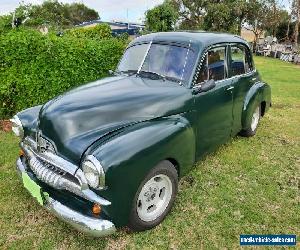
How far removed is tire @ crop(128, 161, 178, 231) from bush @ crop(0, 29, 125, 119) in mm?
3977

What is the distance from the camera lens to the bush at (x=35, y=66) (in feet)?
22.0

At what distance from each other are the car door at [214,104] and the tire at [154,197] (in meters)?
0.86

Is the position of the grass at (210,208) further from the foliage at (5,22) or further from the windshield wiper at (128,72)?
the foliage at (5,22)

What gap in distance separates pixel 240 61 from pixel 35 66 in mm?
3882

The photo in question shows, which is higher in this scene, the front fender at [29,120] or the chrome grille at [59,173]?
the front fender at [29,120]

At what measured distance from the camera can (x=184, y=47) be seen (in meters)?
4.64

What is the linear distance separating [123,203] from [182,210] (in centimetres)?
119

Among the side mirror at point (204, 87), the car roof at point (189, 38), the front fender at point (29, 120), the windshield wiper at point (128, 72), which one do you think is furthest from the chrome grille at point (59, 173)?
the car roof at point (189, 38)

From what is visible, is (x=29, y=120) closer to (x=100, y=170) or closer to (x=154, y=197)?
(x=100, y=170)

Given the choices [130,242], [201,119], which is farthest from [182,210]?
[201,119]

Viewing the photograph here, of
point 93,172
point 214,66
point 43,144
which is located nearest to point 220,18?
point 214,66

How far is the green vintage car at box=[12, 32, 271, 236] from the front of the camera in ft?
10.4

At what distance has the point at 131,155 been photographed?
10.6ft

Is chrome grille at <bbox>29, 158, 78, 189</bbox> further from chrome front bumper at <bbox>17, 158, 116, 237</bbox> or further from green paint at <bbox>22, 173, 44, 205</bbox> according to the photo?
chrome front bumper at <bbox>17, 158, 116, 237</bbox>
